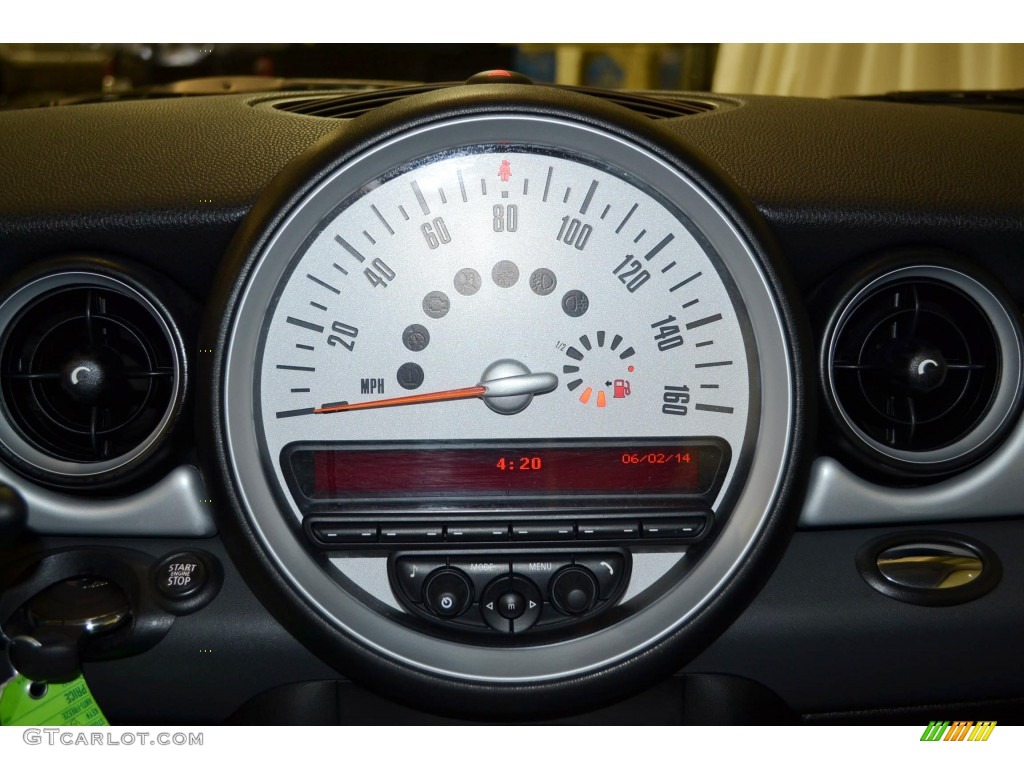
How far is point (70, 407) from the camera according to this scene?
4.48 feet

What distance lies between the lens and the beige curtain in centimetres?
220

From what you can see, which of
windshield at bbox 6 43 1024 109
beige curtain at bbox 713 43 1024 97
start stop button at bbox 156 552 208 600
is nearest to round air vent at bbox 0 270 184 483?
start stop button at bbox 156 552 208 600

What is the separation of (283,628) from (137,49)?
52.6 inches

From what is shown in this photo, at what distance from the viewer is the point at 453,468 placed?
124 cm

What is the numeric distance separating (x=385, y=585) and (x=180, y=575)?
283mm

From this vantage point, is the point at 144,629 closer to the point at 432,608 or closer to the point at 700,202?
the point at 432,608

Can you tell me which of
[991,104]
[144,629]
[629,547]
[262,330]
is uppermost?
[991,104]

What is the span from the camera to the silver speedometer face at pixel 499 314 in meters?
1.20

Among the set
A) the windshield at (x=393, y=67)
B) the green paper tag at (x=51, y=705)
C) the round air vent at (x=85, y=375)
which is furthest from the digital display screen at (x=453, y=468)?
the windshield at (x=393, y=67)

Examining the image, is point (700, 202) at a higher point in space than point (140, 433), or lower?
higher

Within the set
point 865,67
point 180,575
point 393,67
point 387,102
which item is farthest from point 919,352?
point 865,67

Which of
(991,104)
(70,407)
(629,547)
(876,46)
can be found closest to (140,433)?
(70,407)

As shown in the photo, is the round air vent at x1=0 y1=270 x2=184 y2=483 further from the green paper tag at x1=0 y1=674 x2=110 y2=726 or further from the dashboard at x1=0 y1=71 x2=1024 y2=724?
the green paper tag at x1=0 y1=674 x2=110 y2=726

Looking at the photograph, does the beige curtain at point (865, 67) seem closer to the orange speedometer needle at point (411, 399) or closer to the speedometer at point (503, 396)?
the speedometer at point (503, 396)
